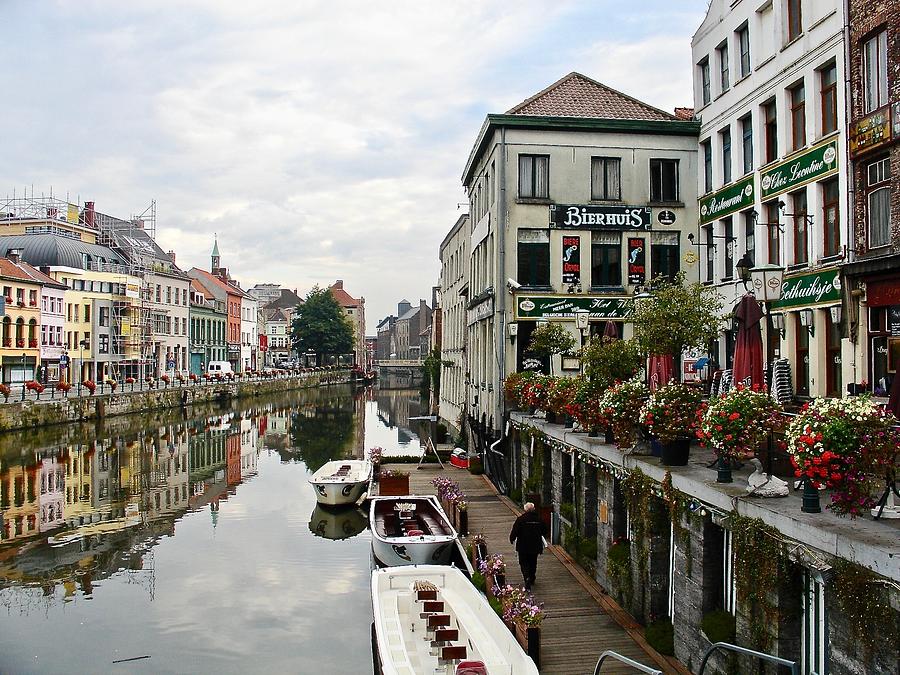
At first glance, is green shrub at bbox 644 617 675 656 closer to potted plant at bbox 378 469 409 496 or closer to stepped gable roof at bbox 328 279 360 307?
potted plant at bbox 378 469 409 496

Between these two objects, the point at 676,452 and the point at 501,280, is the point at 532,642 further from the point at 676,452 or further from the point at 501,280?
the point at 501,280

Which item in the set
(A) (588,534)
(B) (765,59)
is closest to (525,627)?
(A) (588,534)

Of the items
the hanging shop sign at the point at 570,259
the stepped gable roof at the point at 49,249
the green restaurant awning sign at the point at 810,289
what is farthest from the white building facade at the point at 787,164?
the stepped gable roof at the point at 49,249

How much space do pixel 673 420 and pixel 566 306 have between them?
17042 millimetres

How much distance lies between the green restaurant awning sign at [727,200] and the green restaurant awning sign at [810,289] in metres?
3.48

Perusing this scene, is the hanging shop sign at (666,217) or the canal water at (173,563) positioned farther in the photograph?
the hanging shop sign at (666,217)

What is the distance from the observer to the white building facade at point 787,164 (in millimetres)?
20562

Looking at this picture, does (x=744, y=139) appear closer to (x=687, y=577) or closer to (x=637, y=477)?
(x=637, y=477)

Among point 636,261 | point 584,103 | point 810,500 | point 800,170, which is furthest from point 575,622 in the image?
point 584,103

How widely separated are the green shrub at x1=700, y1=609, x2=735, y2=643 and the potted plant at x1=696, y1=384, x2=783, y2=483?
199 cm

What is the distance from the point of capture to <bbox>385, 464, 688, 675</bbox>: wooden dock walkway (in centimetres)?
1224

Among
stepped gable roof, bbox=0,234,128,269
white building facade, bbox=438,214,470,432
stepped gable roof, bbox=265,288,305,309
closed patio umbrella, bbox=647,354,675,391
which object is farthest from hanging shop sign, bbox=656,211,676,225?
stepped gable roof, bbox=265,288,305,309

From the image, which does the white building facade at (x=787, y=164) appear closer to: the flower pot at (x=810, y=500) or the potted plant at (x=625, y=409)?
the potted plant at (x=625, y=409)

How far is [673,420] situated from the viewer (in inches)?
497
